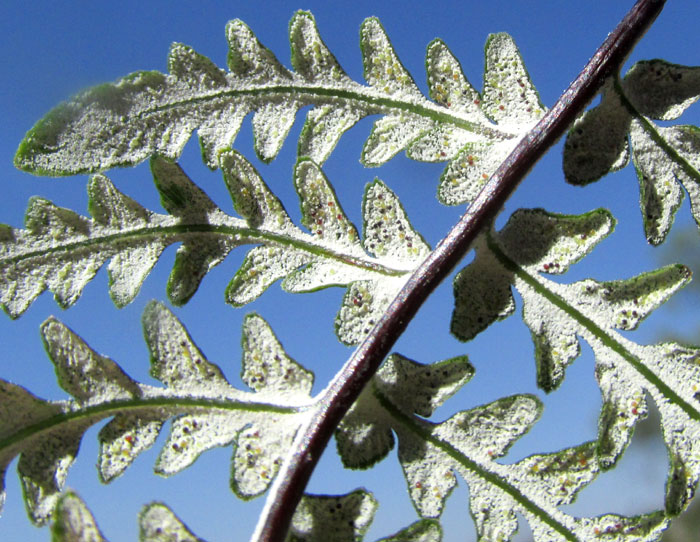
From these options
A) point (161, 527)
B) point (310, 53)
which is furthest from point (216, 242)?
point (161, 527)

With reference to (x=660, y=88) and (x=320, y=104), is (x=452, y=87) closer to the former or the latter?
(x=320, y=104)

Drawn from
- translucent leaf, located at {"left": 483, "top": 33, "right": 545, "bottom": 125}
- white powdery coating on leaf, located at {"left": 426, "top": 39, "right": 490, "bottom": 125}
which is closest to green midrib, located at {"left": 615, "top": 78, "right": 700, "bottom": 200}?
translucent leaf, located at {"left": 483, "top": 33, "right": 545, "bottom": 125}

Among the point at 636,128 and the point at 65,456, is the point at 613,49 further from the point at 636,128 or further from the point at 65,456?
the point at 65,456

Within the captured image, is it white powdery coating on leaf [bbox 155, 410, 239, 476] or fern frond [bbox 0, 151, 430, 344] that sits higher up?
fern frond [bbox 0, 151, 430, 344]

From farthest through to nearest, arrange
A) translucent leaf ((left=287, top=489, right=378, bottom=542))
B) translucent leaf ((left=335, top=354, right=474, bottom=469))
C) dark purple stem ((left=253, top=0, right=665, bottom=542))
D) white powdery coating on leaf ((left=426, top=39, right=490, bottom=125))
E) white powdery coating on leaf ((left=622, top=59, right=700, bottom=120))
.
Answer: white powdery coating on leaf ((left=426, top=39, right=490, bottom=125)), white powdery coating on leaf ((left=622, top=59, right=700, bottom=120)), translucent leaf ((left=335, top=354, right=474, bottom=469)), translucent leaf ((left=287, top=489, right=378, bottom=542)), dark purple stem ((left=253, top=0, right=665, bottom=542))

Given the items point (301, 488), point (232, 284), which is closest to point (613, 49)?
point (232, 284)

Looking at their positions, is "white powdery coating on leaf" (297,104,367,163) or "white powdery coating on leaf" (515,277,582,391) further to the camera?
"white powdery coating on leaf" (297,104,367,163)

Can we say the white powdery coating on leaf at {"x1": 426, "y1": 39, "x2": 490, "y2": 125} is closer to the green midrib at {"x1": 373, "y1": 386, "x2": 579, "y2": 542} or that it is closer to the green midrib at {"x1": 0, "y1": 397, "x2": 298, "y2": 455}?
the green midrib at {"x1": 373, "y1": 386, "x2": 579, "y2": 542}

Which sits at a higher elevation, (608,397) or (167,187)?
(167,187)
